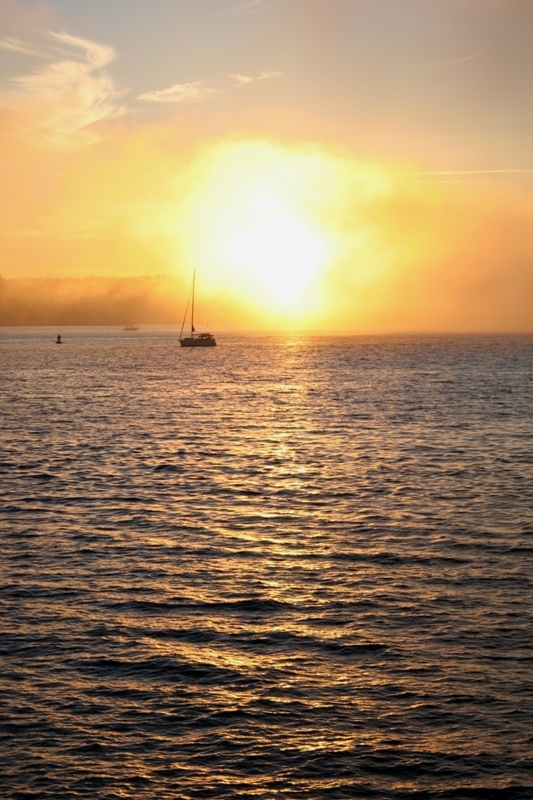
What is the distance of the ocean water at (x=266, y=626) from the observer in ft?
55.3

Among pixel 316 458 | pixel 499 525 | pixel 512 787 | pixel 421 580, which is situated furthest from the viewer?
pixel 316 458

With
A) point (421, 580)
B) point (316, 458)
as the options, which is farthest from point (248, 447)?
point (421, 580)

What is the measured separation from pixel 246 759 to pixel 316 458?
134 ft

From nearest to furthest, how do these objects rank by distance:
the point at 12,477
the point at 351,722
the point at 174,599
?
the point at 351,722 < the point at 174,599 < the point at 12,477

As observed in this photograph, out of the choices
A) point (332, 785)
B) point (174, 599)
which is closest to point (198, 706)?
point (332, 785)

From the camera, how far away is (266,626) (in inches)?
947

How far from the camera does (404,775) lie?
54.0ft

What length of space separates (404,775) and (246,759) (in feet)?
9.67

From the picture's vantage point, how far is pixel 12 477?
4906cm

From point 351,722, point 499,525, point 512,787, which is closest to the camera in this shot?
point 512,787

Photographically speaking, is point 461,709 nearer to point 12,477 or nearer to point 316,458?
point 12,477

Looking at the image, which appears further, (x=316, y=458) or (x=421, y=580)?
(x=316, y=458)

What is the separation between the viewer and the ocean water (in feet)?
55.3

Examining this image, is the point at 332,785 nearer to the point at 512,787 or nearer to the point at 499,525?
the point at 512,787
